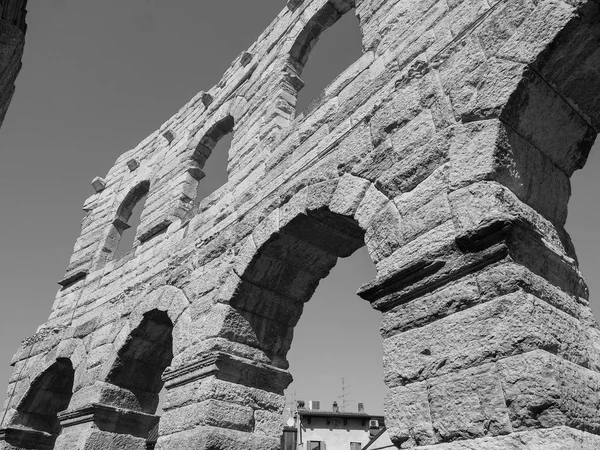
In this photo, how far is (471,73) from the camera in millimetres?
3053

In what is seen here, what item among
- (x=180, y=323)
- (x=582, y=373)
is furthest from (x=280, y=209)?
(x=582, y=373)

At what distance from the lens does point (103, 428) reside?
5.45 metres

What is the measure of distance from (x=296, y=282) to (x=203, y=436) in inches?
60.1

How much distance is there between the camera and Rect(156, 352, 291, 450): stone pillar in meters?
3.96

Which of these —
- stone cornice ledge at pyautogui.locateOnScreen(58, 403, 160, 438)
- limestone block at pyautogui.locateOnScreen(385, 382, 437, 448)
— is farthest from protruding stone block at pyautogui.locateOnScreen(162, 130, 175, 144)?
limestone block at pyautogui.locateOnScreen(385, 382, 437, 448)

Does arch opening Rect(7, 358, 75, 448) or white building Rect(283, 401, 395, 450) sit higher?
white building Rect(283, 401, 395, 450)

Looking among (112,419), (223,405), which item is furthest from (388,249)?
(112,419)

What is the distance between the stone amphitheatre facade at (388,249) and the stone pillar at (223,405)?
2 centimetres

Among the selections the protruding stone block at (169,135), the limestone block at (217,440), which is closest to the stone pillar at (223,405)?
the limestone block at (217,440)

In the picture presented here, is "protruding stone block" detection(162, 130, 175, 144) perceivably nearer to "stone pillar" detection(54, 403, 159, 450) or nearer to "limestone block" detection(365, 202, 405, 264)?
"stone pillar" detection(54, 403, 159, 450)

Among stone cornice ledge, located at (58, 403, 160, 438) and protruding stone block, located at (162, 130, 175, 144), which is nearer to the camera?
stone cornice ledge, located at (58, 403, 160, 438)

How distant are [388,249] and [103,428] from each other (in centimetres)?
412

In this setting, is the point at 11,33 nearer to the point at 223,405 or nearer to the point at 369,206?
the point at 369,206

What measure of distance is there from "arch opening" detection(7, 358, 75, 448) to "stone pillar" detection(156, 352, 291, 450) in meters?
3.27
